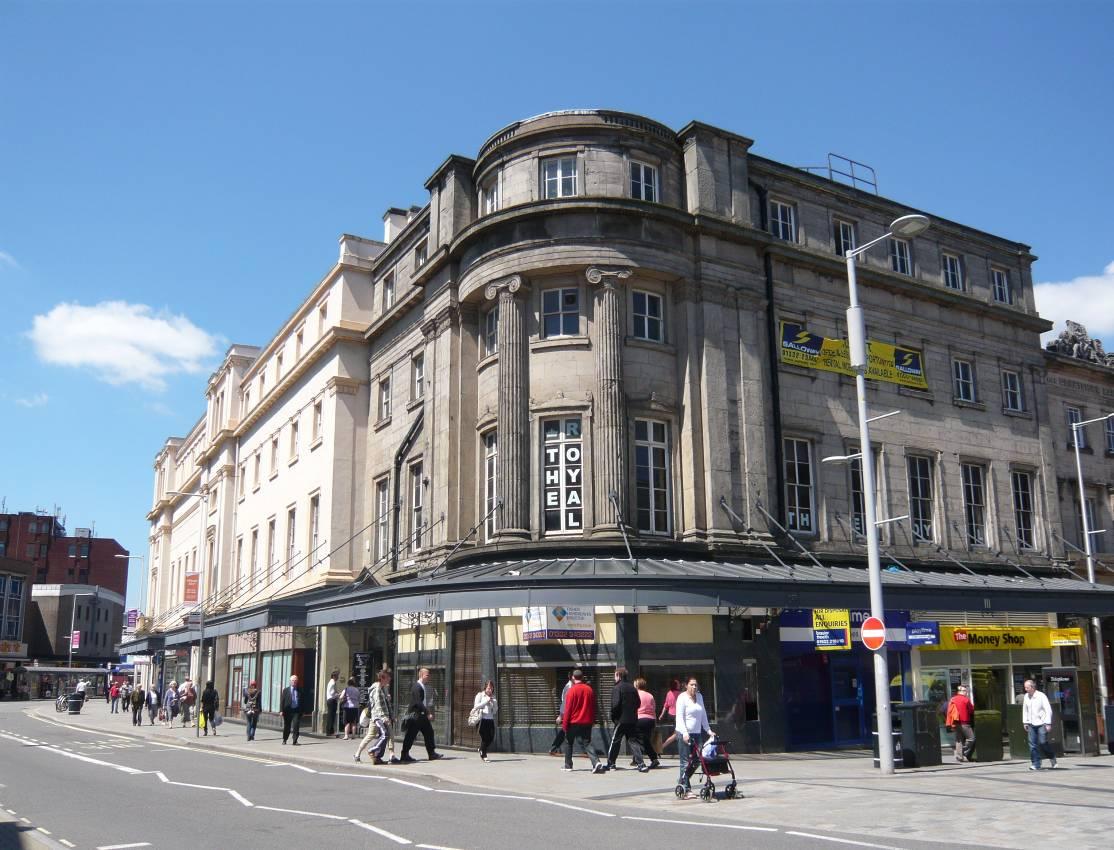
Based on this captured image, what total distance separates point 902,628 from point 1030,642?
5203mm

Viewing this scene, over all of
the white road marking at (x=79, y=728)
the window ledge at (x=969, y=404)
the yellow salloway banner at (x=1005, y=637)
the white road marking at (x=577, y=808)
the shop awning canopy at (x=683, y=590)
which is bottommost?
the white road marking at (x=79, y=728)

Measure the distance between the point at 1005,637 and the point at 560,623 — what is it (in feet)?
43.6

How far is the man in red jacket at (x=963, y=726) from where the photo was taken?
19922 millimetres

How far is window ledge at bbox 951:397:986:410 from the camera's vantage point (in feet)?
98.8

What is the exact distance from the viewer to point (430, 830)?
37.4ft

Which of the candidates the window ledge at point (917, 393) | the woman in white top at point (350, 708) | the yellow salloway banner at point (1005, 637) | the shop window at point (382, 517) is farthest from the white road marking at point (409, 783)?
the window ledge at point (917, 393)

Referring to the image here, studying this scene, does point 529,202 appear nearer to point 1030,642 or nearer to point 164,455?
point 1030,642

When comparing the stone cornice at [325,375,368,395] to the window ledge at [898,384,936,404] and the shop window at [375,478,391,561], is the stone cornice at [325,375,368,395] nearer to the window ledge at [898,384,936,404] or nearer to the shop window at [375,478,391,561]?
the shop window at [375,478,391,561]

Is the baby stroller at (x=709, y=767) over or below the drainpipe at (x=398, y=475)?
below

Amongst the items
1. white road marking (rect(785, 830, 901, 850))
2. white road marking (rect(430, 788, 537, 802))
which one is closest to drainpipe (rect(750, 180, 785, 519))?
white road marking (rect(430, 788, 537, 802))

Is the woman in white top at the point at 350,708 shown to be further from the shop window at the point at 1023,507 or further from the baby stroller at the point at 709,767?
the shop window at the point at 1023,507

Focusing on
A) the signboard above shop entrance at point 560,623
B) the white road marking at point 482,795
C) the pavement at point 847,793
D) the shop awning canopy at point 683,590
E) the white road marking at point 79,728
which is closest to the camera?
the pavement at point 847,793

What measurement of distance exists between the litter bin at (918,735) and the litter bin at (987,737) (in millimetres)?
1758

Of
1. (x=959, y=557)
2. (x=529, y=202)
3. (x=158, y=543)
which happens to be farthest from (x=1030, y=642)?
(x=158, y=543)
